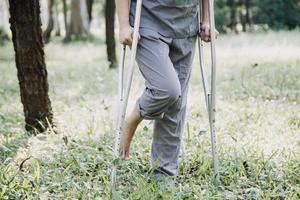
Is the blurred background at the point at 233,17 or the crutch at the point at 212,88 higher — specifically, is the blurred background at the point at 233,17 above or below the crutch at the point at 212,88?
below

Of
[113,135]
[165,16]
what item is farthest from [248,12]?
[165,16]

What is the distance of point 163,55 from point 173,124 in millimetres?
606

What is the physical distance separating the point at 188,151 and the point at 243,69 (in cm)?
548

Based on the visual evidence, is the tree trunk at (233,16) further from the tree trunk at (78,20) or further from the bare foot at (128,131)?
the bare foot at (128,131)

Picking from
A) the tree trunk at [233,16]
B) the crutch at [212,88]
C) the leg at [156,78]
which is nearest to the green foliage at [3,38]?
the tree trunk at [233,16]

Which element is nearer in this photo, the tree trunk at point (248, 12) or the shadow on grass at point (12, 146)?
the shadow on grass at point (12, 146)

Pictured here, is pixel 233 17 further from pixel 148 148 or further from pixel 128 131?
pixel 128 131

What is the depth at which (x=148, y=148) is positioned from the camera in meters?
4.56

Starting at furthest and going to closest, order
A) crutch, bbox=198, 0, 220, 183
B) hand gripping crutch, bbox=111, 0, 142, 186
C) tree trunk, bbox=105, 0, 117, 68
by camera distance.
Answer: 1. tree trunk, bbox=105, 0, 117, 68
2. crutch, bbox=198, 0, 220, 183
3. hand gripping crutch, bbox=111, 0, 142, 186

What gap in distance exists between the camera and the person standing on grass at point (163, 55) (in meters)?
3.30

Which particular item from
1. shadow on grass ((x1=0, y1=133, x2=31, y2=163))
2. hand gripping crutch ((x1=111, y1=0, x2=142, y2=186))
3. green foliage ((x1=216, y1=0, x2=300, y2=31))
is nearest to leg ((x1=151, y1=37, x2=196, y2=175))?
hand gripping crutch ((x1=111, y1=0, x2=142, y2=186))

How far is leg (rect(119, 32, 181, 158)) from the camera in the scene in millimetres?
3270

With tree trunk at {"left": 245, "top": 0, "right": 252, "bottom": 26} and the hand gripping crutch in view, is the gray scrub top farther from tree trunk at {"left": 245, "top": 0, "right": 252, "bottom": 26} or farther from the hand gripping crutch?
tree trunk at {"left": 245, "top": 0, "right": 252, "bottom": 26}

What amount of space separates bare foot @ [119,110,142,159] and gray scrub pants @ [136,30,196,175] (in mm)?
122
